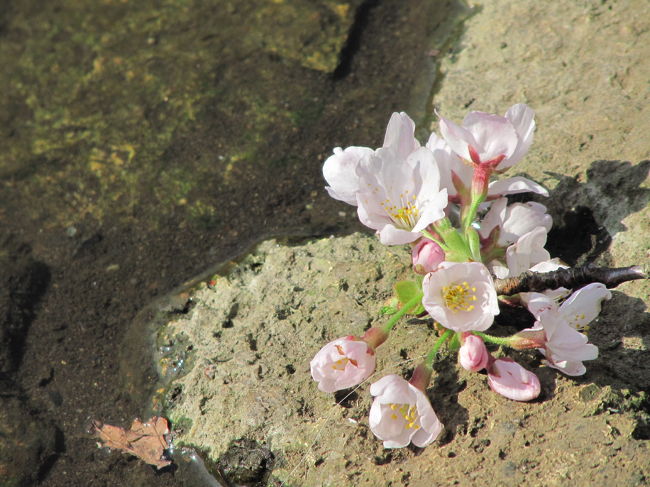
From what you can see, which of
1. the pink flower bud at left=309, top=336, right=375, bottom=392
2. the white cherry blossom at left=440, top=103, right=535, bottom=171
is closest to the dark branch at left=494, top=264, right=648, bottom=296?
the white cherry blossom at left=440, top=103, right=535, bottom=171

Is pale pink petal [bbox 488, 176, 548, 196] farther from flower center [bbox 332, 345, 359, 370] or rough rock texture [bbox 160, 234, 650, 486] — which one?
flower center [bbox 332, 345, 359, 370]

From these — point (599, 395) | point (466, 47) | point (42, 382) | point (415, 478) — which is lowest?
point (42, 382)

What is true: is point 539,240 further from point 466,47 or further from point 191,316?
point 466,47

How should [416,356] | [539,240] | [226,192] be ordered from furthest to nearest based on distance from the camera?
[226,192] < [416,356] < [539,240]

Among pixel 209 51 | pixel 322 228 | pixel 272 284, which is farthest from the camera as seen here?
pixel 209 51

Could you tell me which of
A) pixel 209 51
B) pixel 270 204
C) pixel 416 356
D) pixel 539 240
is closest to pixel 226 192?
pixel 270 204

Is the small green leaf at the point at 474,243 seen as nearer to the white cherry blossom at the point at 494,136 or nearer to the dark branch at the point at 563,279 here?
the dark branch at the point at 563,279

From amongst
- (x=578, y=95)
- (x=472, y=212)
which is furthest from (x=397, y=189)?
(x=578, y=95)
